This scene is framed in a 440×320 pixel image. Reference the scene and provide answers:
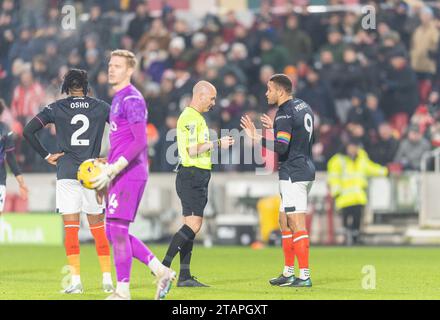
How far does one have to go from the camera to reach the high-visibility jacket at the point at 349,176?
2275cm

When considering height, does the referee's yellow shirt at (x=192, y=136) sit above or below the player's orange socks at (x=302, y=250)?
above

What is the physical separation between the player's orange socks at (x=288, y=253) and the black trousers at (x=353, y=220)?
8.92 meters

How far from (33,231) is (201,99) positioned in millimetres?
10808

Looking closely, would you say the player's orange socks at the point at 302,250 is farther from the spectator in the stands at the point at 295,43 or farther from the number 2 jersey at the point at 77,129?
the spectator in the stands at the point at 295,43

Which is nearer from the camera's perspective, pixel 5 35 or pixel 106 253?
pixel 106 253

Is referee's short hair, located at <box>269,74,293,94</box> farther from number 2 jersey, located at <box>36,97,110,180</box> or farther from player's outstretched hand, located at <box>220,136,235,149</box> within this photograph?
number 2 jersey, located at <box>36,97,110,180</box>

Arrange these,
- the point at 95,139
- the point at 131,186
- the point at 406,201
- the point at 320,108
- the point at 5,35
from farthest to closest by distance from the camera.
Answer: the point at 5,35
the point at 320,108
the point at 406,201
the point at 95,139
the point at 131,186

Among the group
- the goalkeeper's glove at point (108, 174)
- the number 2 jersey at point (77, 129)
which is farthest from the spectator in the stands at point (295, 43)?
the goalkeeper's glove at point (108, 174)

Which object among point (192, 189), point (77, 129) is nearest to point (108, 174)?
point (77, 129)

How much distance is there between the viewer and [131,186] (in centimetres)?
1078

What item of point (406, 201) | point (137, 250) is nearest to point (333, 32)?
point (406, 201)

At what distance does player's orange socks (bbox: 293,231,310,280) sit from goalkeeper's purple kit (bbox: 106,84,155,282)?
2.88 m

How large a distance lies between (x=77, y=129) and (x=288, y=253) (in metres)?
2.95
